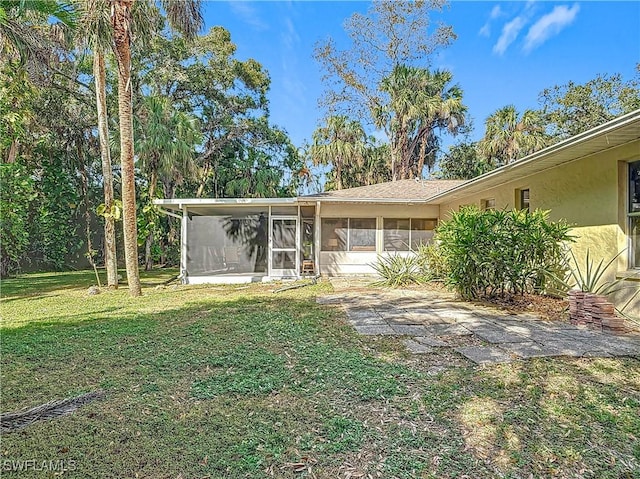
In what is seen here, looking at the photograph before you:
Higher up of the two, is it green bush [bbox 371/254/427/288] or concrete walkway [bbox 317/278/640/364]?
green bush [bbox 371/254/427/288]

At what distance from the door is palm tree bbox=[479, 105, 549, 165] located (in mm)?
13094

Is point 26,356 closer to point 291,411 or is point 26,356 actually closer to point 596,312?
point 291,411

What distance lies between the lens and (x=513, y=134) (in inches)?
744

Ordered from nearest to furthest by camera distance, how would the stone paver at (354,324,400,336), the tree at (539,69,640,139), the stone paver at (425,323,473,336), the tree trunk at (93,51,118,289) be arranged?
the stone paver at (425,323,473,336) < the stone paver at (354,324,400,336) < the tree trunk at (93,51,118,289) < the tree at (539,69,640,139)

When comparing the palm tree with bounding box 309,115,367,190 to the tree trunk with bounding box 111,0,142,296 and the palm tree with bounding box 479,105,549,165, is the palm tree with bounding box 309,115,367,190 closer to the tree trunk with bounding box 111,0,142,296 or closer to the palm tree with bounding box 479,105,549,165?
the palm tree with bounding box 479,105,549,165

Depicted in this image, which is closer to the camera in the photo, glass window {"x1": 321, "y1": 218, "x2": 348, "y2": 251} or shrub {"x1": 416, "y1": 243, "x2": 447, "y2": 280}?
shrub {"x1": 416, "y1": 243, "x2": 447, "y2": 280}

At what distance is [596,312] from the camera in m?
5.14

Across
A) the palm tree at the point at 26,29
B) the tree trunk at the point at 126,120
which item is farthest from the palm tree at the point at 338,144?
the palm tree at the point at 26,29

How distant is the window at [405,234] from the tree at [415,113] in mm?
10880

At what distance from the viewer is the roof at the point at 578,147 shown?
14.8 feet

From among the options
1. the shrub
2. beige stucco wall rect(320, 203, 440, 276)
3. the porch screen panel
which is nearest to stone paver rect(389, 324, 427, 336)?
the shrub

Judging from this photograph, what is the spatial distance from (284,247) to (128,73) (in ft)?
19.8

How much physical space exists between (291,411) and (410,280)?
792cm

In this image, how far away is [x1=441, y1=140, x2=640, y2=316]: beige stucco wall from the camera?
575 centimetres
